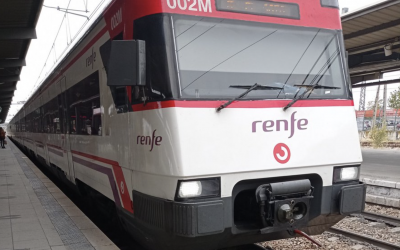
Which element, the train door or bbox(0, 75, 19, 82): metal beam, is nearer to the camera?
the train door

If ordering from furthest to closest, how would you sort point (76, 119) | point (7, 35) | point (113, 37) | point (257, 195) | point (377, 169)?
point (7, 35), point (377, 169), point (76, 119), point (113, 37), point (257, 195)

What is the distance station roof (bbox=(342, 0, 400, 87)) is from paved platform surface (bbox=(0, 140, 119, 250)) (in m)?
8.54

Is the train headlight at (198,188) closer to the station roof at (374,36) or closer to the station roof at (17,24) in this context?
Answer: the station roof at (374,36)

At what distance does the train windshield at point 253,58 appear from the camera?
11.8 feet

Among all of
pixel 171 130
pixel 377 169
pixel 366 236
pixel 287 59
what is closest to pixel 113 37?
pixel 171 130

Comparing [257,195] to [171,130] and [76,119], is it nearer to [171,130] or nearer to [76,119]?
[171,130]

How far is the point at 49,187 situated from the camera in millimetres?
8617

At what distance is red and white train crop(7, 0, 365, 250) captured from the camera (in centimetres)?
346

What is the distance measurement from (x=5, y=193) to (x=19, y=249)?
4.24 meters

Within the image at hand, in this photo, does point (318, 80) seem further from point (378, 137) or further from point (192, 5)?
point (378, 137)

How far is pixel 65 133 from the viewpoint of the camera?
747cm

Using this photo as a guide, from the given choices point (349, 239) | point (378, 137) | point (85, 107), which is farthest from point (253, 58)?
point (378, 137)

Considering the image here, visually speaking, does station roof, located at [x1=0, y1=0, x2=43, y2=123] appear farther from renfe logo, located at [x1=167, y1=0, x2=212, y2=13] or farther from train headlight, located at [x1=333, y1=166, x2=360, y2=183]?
train headlight, located at [x1=333, y1=166, x2=360, y2=183]

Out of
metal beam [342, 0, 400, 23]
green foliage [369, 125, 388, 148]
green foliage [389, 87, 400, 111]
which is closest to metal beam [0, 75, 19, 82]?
metal beam [342, 0, 400, 23]
